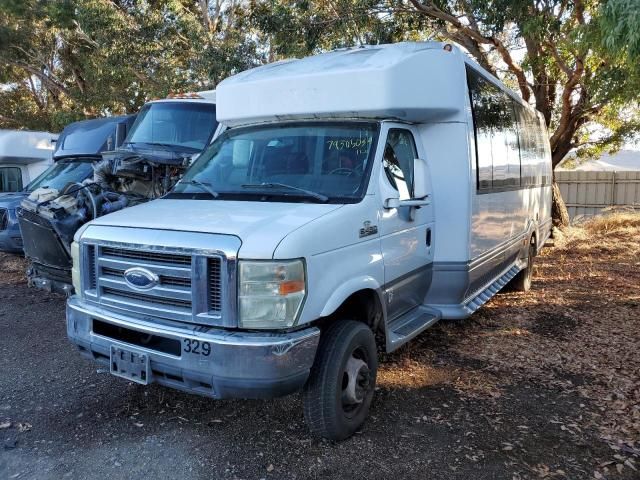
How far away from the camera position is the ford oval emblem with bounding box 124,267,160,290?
3578 mm

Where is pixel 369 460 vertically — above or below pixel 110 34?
below

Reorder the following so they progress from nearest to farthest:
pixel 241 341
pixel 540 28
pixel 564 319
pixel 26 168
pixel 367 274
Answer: pixel 241 341, pixel 367 274, pixel 564 319, pixel 540 28, pixel 26 168

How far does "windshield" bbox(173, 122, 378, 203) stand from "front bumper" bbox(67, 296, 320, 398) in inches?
44.9

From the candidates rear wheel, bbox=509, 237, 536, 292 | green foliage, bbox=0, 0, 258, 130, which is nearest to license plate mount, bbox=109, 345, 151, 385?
rear wheel, bbox=509, 237, 536, 292

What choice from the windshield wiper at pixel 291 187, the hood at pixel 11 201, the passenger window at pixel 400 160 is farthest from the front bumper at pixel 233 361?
the hood at pixel 11 201

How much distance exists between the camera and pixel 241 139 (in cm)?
489

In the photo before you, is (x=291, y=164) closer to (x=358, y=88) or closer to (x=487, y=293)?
(x=358, y=88)

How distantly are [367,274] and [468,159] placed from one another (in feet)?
5.84

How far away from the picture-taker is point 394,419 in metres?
4.23

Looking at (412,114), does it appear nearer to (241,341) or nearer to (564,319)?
(241,341)

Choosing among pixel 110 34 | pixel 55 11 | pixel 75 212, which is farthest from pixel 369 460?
pixel 55 11

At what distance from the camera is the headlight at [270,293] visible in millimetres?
3268

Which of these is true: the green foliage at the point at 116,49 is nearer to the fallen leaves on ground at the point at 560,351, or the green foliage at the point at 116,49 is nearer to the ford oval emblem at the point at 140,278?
the fallen leaves on ground at the point at 560,351

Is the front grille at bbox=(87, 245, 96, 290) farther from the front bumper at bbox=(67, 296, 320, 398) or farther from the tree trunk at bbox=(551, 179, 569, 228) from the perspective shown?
the tree trunk at bbox=(551, 179, 569, 228)
